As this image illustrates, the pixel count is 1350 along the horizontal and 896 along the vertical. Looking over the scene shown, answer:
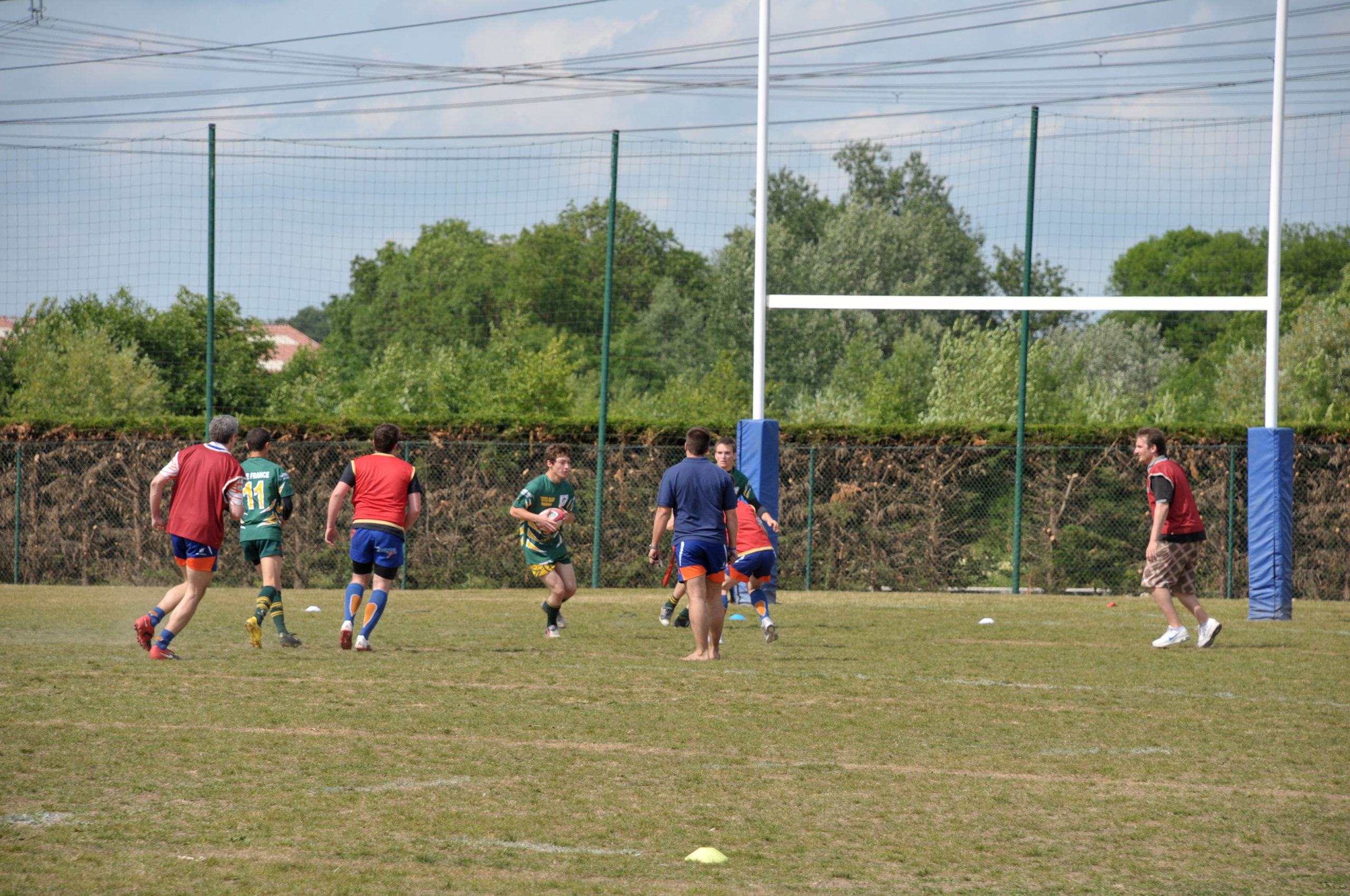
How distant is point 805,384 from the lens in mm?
50594

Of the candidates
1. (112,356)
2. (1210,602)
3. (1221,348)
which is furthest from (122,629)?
(1221,348)

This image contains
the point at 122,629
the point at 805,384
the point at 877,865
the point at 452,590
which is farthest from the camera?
the point at 805,384

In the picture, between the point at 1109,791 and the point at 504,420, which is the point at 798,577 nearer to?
the point at 504,420

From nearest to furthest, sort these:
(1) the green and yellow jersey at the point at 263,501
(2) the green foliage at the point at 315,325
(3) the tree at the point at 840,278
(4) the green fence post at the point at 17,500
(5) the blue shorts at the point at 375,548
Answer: (5) the blue shorts at the point at 375,548
(1) the green and yellow jersey at the point at 263,501
(4) the green fence post at the point at 17,500
(3) the tree at the point at 840,278
(2) the green foliage at the point at 315,325

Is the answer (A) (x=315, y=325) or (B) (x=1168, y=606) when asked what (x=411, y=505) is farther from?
(A) (x=315, y=325)

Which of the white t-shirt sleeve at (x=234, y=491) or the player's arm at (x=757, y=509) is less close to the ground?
the white t-shirt sleeve at (x=234, y=491)

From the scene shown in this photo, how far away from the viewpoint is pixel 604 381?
20.3 m

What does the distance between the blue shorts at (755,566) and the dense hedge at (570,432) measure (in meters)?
8.04

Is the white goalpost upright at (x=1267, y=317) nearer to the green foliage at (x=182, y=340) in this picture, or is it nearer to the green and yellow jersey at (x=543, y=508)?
the green and yellow jersey at (x=543, y=508)

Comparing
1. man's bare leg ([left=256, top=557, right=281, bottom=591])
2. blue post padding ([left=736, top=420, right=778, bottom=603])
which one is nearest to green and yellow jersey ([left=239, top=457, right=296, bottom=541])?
man's bare leg ([left=256, top=557, right=281, bottom=591])

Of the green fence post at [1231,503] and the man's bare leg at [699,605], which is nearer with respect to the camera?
the man's bare leg at [699,605]

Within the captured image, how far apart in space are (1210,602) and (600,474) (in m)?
8.62

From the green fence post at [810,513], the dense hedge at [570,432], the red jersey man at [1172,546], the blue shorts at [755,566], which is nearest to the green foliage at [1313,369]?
the dense hedge at [570,432]

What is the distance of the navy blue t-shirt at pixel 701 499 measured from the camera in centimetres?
1029
